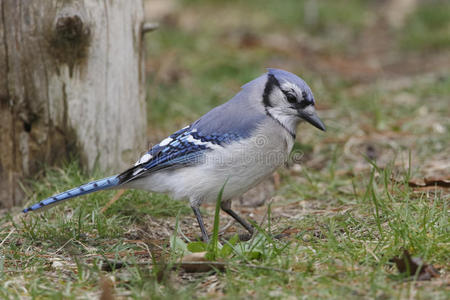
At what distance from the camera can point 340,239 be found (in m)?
2.91

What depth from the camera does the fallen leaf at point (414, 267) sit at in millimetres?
2424

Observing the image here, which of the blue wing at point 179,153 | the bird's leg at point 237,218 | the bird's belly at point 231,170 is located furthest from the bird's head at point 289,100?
the bird's leg at point 237,218

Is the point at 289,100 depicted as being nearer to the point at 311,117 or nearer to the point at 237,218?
the point at 311,117

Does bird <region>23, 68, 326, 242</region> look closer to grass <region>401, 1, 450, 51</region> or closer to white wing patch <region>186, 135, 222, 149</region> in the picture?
white wing patch <region>186, 135, 222, 149</region>

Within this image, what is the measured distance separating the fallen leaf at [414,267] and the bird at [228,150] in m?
0.98

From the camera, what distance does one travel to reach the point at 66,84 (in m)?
3.88

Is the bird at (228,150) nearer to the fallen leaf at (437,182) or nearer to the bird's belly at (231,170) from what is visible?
the bird's belly at (231,170)

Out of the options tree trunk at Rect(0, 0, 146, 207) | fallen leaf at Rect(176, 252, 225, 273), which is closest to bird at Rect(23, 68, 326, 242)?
fallen leaf at Rect(176, 252, 225, 273)

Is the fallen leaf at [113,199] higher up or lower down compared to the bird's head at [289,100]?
lower down

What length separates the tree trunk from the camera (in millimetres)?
3738

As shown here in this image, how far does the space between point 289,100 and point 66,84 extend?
1521mm

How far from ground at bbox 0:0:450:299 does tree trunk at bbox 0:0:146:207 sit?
19 centimetres

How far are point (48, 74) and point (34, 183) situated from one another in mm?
738

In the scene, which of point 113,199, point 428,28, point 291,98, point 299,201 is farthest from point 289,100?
point 428,28
